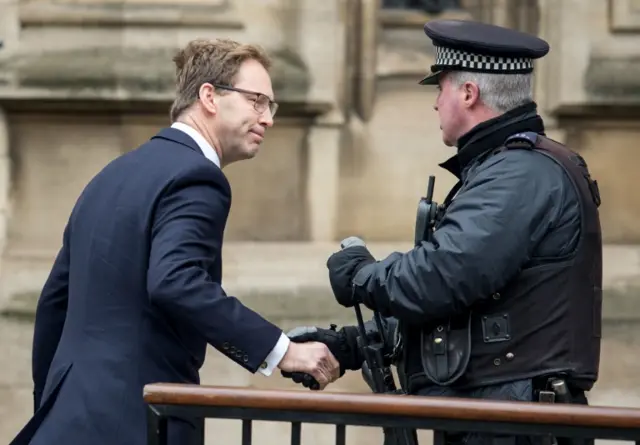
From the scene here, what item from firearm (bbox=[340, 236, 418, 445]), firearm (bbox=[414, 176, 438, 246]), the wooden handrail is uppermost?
firearm (bbox=[414, 176, 438, 246])

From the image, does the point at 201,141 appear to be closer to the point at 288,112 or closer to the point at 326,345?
the point at 326,345

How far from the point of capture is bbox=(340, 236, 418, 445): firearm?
3.07m

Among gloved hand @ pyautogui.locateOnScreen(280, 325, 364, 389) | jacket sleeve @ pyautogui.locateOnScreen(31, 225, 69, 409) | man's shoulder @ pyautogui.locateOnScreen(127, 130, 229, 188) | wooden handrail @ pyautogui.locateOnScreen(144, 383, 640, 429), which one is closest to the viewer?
wooden handrail @ pyautogui.locateOnScreen(144, 383, 640, 429)

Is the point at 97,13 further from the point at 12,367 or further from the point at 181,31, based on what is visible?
the point at 12,367

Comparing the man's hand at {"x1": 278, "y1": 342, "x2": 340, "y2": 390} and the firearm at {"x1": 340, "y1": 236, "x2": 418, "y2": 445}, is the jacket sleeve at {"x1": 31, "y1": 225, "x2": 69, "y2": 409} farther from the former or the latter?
the firearm at {"x1": 340, "y1": 236, "x2": 418, "y2": 445}

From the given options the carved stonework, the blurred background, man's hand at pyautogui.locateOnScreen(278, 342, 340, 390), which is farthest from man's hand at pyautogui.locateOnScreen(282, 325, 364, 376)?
the carved stonework

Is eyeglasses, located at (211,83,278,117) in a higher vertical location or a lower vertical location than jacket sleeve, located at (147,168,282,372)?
higher

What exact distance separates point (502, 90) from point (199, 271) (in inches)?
36.0

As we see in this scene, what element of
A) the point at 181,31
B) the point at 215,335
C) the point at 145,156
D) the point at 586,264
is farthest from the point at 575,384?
the point at 181,31

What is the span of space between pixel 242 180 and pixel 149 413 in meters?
2.80

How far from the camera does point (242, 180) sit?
546cm

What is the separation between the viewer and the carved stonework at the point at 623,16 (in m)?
5.47

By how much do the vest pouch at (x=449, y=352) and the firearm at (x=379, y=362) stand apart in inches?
9.3

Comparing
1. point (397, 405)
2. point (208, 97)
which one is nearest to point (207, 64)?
point (208, 97)
